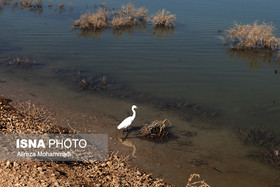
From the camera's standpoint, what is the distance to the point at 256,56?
15461 millimetres

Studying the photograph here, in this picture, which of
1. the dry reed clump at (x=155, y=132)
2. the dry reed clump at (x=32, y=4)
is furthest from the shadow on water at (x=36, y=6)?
the dry reed clump at (x=155, y=132)

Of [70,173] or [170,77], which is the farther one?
[170,77]

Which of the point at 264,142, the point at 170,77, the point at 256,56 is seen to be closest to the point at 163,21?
the point at 256,56

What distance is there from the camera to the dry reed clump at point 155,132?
7.89 meters

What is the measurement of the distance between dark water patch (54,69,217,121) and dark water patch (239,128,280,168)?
4.57ft

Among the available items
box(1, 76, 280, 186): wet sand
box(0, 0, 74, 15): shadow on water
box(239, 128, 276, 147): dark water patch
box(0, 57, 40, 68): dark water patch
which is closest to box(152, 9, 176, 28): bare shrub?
box(0, 0, 74, 15): shadow on water

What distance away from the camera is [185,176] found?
657cm

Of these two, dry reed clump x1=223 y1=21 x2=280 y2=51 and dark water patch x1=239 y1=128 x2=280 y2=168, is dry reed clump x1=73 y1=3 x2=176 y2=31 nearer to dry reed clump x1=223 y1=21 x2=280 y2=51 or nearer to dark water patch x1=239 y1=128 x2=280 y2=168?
dry reed clump x1=223 y1=21 x2=280 y2=51

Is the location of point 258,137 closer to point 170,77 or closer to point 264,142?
point 264,142

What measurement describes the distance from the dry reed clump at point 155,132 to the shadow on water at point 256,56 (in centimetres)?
792

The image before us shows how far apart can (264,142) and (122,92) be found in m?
5.20

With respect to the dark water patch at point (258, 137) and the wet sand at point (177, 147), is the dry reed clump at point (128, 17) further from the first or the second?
the dark water patch at point (258, 137)

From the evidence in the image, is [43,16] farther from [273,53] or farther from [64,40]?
[273,53]

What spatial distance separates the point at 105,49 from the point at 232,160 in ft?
34.5
